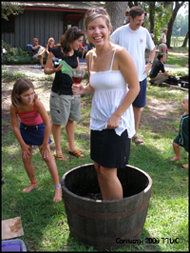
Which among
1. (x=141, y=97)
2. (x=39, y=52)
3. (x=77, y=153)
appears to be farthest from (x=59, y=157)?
(x=39, y=52)

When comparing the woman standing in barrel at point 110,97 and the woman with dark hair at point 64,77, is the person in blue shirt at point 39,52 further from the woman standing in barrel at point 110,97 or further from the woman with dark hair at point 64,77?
the woman standing in barrel at point 110,97

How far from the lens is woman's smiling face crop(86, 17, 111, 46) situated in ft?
7.92

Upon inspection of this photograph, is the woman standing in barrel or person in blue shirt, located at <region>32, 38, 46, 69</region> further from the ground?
person in blue shirt, located at <region>32, 38, 46, 69</region>

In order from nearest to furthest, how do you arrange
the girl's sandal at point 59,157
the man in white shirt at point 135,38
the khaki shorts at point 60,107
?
the khaki shorts at point 60,107 < the man in white shirt at point 135,38 < the girl's sandal at point 59,157

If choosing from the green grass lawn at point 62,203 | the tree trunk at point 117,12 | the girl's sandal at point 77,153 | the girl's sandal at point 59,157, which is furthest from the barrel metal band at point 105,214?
the tree trunk at point 117,12

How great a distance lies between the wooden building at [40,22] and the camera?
17.0 meters

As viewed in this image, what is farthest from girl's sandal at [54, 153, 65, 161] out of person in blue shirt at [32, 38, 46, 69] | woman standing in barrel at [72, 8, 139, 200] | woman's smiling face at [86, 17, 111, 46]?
person in blue shirt at [32, 38, 46, 69]

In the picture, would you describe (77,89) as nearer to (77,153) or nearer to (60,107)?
(60,107)

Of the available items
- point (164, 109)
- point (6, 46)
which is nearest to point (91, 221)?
point (164, 109)

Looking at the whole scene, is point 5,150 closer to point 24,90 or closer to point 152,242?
point 24,90

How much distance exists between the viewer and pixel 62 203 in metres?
3.28

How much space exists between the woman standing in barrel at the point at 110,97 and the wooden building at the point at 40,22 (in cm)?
1552

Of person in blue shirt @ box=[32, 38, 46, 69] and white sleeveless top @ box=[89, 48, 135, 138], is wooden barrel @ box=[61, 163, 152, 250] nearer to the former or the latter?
white sleeveless top @ box=[89, 48, 135, 138]

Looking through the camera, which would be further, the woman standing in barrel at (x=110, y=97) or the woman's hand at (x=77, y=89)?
the woman's hand at (x=77, y=89)
